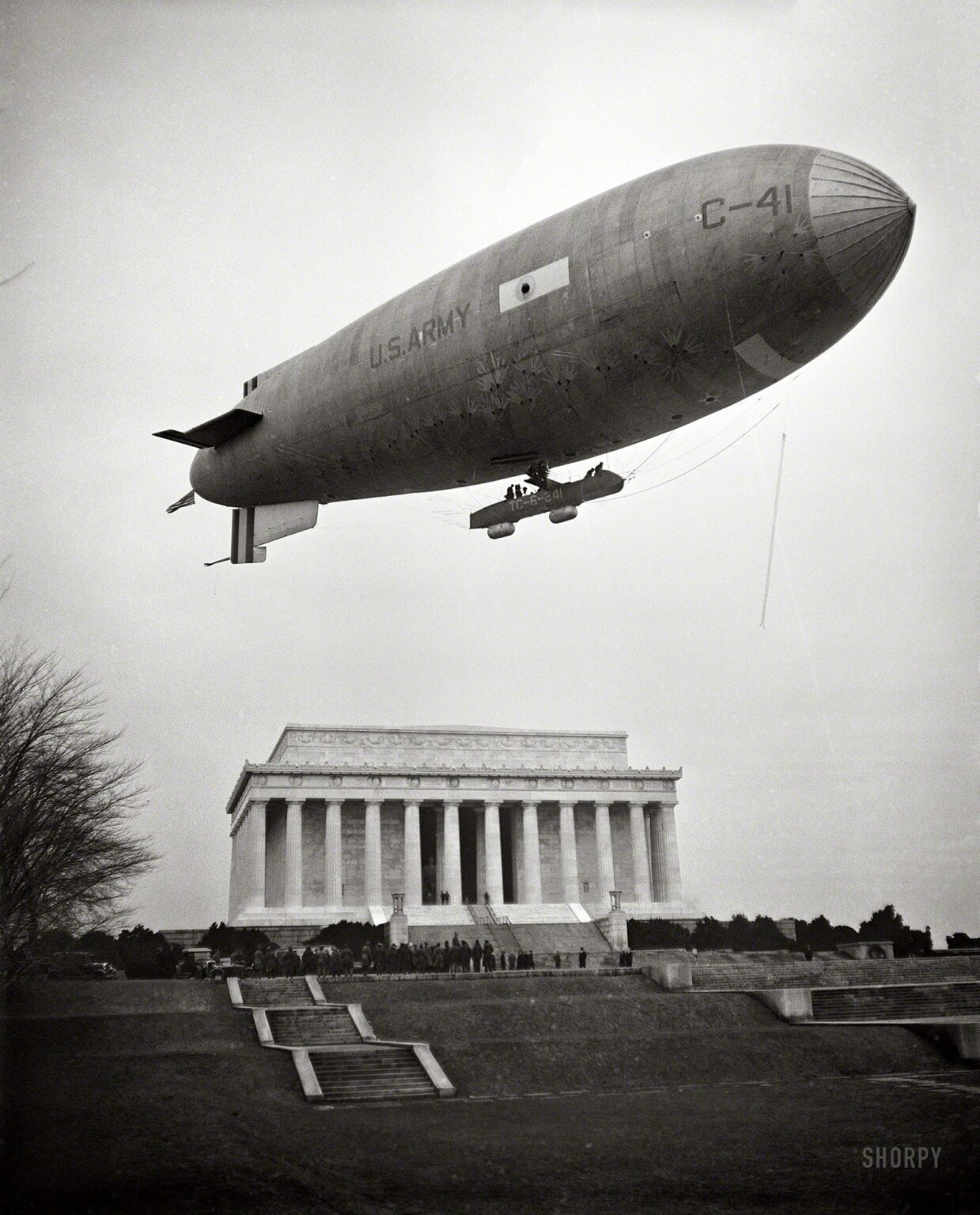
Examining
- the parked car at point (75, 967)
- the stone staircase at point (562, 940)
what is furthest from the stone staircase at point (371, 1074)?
the stone staircase at point (562, 940)

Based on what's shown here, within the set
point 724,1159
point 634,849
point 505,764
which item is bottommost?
point 724,1159

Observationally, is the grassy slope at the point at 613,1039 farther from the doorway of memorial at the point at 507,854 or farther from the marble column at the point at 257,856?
the doorway of memorial at the point at 507,854

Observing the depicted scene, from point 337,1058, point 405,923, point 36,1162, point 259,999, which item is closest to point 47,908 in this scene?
point 337,1058

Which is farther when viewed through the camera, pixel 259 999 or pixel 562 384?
pixel 259 999

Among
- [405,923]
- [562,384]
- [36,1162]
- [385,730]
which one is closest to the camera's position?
[36,1162]

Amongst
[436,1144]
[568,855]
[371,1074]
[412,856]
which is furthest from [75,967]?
[568,855]

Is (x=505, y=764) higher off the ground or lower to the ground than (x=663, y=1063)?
higher

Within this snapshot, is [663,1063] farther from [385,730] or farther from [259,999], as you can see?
[385,730]
